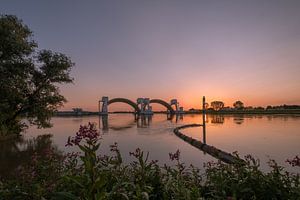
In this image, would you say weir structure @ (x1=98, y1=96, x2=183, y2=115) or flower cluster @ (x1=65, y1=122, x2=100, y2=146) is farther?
weir structure @ (x1=98, y1=96, x2=183, y2=115)

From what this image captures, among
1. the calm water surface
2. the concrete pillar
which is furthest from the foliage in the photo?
the concrete pillar

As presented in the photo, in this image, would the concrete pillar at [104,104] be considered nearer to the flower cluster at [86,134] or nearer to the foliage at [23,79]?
the foliage at [23,79]

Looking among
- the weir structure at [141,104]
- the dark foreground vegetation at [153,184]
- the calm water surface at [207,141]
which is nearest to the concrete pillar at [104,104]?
the weir structure at [141,104]

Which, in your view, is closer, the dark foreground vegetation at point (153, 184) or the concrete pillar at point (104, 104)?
the dark foreground vegetation at point (153, 184)

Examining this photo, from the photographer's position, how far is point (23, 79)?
910 inches

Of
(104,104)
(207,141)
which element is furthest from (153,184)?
(104,104)

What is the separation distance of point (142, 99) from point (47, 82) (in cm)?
9724

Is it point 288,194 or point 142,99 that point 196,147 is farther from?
point 142,99

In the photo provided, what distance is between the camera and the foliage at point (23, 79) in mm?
21547

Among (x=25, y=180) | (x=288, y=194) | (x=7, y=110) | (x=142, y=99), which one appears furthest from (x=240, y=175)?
(x=142, y=99)

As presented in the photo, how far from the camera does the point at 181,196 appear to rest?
318cm

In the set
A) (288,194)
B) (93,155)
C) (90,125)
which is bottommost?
(288,194)

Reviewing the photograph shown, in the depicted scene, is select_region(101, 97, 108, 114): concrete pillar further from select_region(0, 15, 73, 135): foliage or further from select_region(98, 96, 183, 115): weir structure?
select_region(0, 15, 73, 135): foliage

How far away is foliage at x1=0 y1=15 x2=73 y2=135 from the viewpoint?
2155cm
